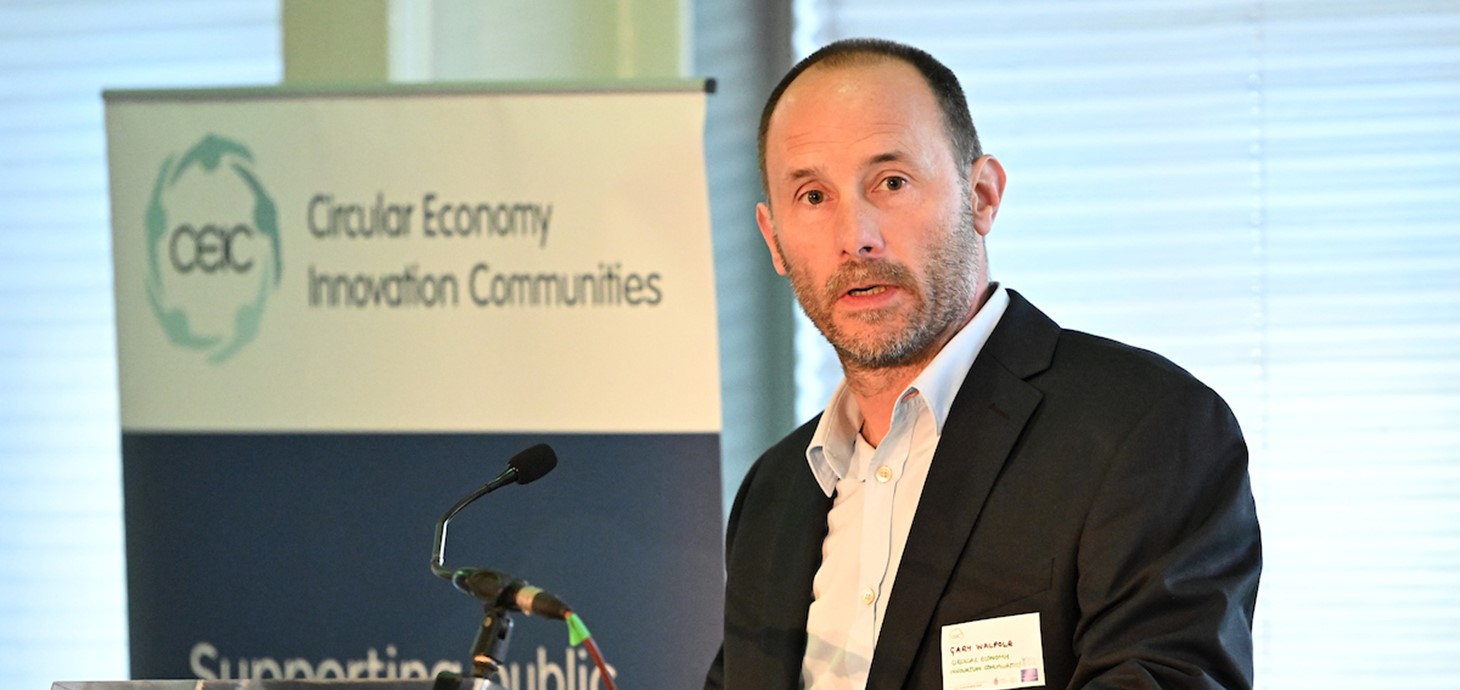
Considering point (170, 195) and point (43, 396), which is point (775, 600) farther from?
point (43, 396)

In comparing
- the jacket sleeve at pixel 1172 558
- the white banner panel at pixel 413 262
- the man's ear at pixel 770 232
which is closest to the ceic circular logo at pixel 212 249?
the white banner panel at pixel 413 262

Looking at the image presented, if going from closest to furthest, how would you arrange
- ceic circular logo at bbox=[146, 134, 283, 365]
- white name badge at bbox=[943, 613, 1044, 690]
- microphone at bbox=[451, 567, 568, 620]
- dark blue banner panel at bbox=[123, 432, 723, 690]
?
microphone at bbox=[451, 567, 568, 620] → white name badge at bbox=[943, 613, 1044, 690] → dark blue banner panel at bbox=[123, 432, 723, 690] → ceic circular logo at bbox=[146, 134, 283, 365]

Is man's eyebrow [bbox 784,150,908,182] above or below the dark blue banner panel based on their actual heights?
above

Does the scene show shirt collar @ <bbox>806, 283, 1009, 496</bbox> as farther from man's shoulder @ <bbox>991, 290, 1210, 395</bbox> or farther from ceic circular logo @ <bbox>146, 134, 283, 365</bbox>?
ceic circular logo @ <bbox>146, 134, 283, 365</bbox>

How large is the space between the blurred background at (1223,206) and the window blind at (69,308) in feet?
2.30

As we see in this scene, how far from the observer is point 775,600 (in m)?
2.19

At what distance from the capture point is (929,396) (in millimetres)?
2070

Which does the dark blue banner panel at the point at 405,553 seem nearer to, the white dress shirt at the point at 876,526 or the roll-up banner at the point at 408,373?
the roll-up banner at the point at 408,373

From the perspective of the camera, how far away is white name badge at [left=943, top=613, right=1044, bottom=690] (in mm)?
1831

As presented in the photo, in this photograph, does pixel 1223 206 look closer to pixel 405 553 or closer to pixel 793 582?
pixel 793 582

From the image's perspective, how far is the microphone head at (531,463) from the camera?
5.58 feet

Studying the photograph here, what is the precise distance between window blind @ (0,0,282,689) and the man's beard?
8.83 feet

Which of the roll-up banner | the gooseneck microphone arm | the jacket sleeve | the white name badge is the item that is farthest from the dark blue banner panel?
the gooseneck microphone arm

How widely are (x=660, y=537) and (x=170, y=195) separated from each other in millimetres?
1320
